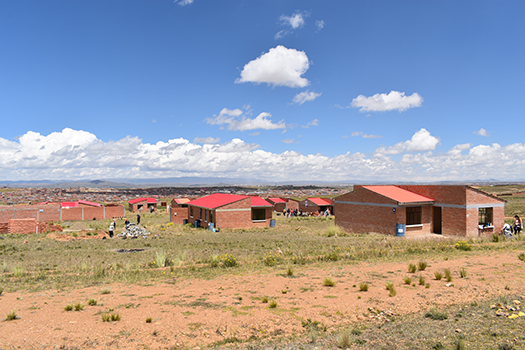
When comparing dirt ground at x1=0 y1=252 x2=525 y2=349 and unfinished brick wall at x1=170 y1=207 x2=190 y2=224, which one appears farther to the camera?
unfinished brick wall at x1=170 y1=207 x2=190 y2=224

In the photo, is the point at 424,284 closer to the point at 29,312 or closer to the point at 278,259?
the point at 278,259

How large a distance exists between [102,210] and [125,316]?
48896 mm

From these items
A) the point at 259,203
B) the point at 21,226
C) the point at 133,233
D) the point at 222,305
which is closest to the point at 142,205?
the point at 21,226

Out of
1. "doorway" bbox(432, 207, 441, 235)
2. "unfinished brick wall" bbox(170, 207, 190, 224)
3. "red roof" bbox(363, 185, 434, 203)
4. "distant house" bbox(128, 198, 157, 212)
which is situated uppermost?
"red roof" bbox(363, 185, 434, 203)

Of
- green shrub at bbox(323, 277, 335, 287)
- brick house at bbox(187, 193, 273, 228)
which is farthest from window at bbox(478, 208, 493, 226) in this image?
green shrub at bbox(323, 277, 335, 287)

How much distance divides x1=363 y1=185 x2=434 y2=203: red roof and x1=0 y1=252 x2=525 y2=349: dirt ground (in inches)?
578

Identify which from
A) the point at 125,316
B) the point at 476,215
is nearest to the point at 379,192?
the point at 476,215

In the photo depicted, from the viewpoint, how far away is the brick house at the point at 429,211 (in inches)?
1080

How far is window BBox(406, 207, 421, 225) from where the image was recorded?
28625mm

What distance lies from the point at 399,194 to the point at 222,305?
25089 mm

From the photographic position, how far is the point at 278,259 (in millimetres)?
16906

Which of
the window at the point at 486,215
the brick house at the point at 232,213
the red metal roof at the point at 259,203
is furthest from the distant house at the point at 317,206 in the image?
the window at the point at 486,215

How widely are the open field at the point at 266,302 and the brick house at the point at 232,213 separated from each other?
19713 mm

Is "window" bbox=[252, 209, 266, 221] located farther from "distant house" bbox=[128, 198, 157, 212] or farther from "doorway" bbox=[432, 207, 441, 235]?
"distant house" bbox=[128, 198, 157, 212]
